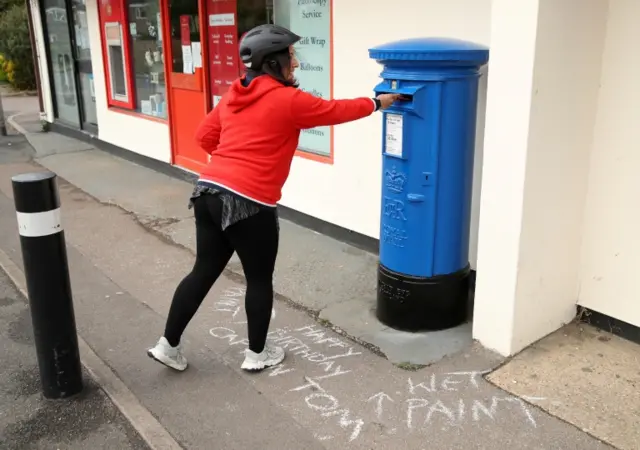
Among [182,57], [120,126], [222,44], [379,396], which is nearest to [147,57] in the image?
[182,57]

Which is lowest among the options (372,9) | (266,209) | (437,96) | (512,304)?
(512,304)

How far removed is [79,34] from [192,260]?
6.97 m

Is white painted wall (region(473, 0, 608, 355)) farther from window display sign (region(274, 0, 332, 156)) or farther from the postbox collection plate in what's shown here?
window display sign (region(274, 0, 332, 156))

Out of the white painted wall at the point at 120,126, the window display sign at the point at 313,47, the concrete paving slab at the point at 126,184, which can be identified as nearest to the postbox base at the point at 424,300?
the window display sign at the point at 313,47

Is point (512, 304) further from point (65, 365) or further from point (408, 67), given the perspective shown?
point (65, 365)

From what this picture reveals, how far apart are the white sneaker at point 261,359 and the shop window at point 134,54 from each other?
563 centimetres

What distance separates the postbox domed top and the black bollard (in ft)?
6.18

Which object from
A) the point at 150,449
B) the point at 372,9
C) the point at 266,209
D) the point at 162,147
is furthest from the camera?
the point at 162,147

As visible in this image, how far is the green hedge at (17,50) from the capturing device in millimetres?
21125

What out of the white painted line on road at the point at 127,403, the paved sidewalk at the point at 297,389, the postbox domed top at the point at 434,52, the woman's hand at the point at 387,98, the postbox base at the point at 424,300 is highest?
the postbox domed top at the point at 434,52

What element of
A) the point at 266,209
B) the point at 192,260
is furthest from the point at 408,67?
the point at 192,260

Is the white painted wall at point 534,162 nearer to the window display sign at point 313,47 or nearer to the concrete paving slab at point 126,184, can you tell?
the window display sign at point 313,47

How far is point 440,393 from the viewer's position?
325 centimetres

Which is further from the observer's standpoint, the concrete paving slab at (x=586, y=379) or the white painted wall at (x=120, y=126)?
the white painted wall at (x=120, y=126)
